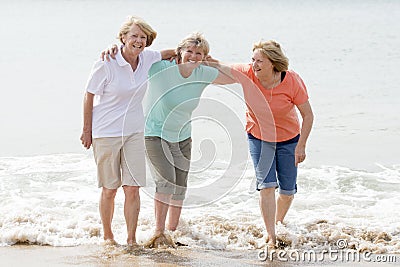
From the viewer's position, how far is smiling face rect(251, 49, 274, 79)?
4992 mm

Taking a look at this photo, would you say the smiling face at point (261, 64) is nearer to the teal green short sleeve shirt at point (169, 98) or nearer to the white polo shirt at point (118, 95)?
the teal green short sleeve shirt at point (169, 98)

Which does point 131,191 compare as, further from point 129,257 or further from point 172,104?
point 172,104

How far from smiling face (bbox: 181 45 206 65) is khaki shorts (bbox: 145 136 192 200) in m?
0.58

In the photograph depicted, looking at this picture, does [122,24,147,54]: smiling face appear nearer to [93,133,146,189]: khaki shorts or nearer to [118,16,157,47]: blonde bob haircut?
[118,16,157,47]: blonde bob haircut

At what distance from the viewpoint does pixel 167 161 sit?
5133 millimetres

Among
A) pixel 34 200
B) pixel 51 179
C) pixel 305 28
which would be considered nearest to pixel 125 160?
pixel 34 200

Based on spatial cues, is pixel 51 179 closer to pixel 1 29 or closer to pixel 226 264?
pixel 226 264

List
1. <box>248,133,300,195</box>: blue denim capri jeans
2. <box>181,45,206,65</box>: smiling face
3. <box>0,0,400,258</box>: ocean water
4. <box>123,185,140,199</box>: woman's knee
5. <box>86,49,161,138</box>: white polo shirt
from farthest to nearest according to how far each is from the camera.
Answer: <box>0,0,400,258</box>: ocean water, <box>248,133,300,195</box>: blue denim capri jeans, <box>123,185,140,199</box>: woman's knee, <box>181,45,206,65</box>: smiling face, <box>86,49,161,138</box>: white polo shirt

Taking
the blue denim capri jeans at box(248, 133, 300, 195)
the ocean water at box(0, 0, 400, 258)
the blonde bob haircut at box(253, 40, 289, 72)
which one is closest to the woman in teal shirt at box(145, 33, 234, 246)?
the blonde bob haircut at box(253, 40, 289, 72)

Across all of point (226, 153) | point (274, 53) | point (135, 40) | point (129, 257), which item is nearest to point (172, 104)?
point (135, 40)

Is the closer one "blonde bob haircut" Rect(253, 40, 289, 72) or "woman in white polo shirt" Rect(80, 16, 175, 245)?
"woman in white polo shirt" Rect(80, 16, 175, 245)

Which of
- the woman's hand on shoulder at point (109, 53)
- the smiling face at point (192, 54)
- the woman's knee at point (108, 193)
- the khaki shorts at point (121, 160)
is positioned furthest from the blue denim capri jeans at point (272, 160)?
the woman's hand on shoulder at point (109, 53)

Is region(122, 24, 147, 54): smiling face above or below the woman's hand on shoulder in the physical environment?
above

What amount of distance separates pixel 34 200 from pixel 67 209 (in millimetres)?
422
